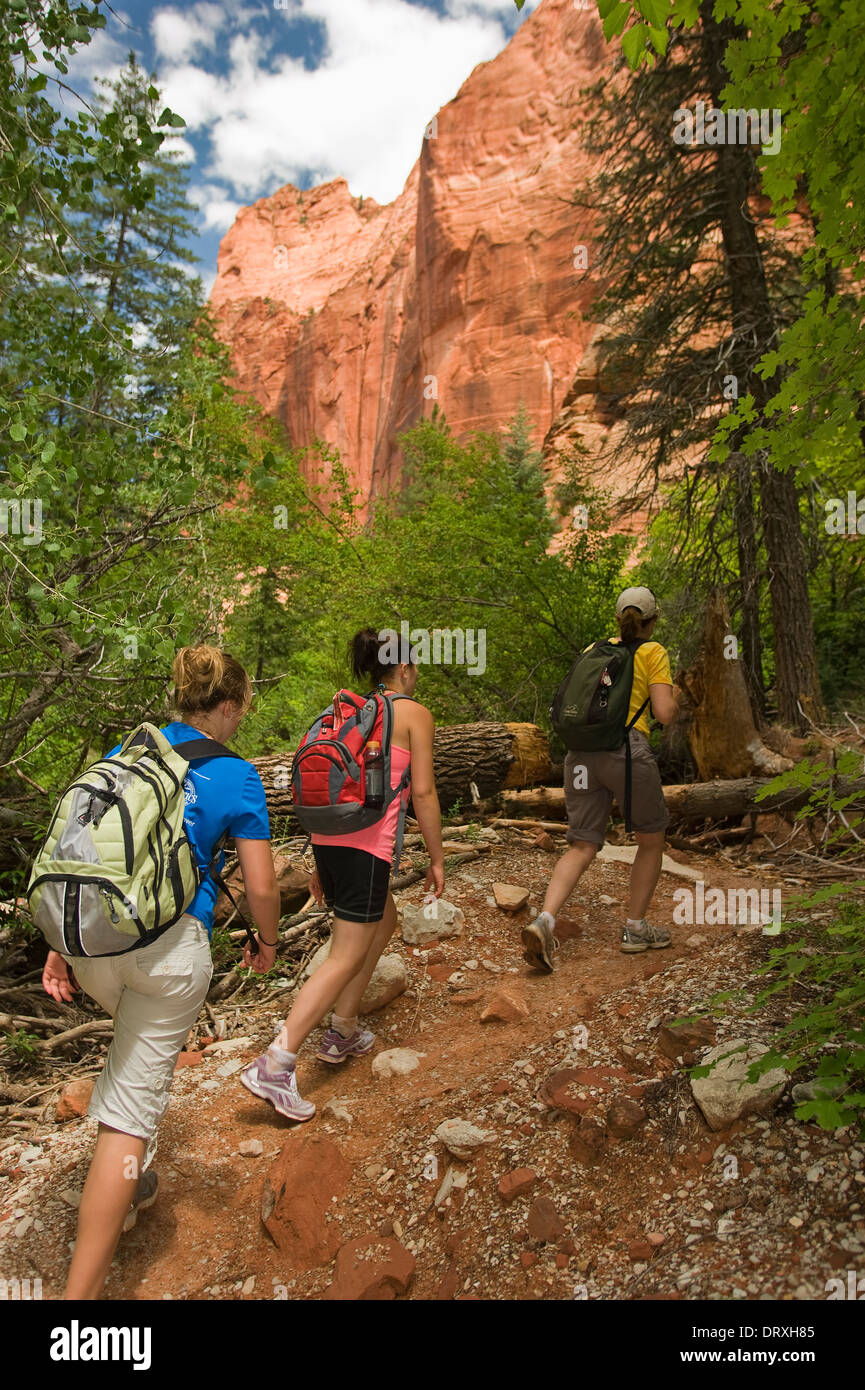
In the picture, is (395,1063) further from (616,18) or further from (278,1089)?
(616,18)

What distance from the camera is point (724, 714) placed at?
24.0 ft

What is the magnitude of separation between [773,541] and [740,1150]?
20.0ft

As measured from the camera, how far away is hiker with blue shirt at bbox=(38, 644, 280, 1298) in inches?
85.7

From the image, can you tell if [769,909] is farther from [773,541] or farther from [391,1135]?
[773,541]

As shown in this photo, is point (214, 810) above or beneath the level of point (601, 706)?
beneath

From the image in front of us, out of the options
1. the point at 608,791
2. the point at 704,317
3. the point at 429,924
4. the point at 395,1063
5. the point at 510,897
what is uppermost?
the point at 704,317

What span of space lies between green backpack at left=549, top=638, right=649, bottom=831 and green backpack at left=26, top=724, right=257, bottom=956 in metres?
2.26

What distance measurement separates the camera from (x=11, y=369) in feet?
14.7

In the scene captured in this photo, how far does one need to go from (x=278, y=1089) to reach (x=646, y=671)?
256 cm

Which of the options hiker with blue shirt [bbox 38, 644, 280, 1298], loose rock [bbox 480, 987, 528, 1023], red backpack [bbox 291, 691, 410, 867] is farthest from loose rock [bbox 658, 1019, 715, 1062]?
hiker with blue shirt [bbox 38, 644, 280, 1298]

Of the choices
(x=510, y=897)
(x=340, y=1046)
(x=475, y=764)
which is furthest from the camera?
(x=475, y=764)

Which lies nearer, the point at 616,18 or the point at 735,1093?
the point at 616,18

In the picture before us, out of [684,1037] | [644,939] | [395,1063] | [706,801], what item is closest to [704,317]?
[706,801]

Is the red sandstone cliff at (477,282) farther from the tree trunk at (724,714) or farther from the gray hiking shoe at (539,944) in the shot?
the gray hiking shoe at (539,944)
